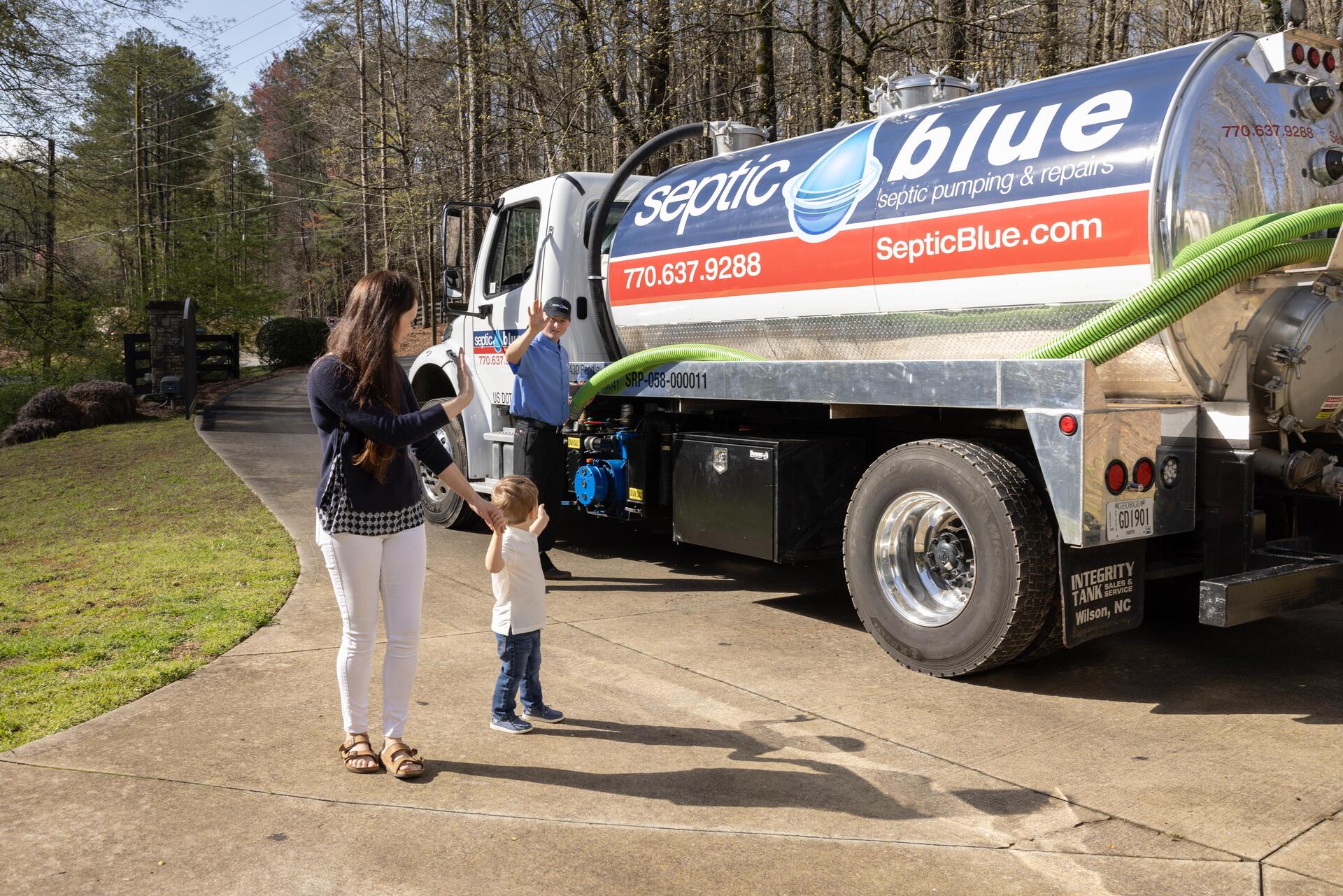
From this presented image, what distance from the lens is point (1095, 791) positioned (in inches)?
159

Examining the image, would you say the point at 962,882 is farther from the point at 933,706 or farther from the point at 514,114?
the point at 514,114

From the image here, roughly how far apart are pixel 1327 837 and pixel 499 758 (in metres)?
2.85

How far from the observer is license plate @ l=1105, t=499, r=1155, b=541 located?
4762 millimetres

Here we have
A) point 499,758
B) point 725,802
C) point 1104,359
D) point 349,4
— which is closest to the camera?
point 725,802

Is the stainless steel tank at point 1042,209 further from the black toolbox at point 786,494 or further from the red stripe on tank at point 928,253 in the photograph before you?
the black toolbox at point 786,494

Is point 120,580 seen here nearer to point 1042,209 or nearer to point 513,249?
point 513,249

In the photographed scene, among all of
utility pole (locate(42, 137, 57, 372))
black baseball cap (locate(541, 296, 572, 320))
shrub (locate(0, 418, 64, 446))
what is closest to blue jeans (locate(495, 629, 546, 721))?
black baseball cap (locate(541, 296, 572, 320))

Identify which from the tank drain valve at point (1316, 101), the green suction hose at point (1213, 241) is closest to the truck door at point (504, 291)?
the green suction hose at point (1213, 241)

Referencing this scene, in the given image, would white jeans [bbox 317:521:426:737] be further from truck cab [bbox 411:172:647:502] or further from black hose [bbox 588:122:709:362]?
black hose [bbox 588:122:709:362]

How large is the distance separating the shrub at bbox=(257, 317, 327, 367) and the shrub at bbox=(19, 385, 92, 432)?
1439 cm

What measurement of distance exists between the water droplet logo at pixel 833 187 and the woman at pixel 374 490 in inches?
117

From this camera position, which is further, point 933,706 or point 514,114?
point 514,114

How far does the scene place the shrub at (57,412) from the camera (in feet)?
61.5

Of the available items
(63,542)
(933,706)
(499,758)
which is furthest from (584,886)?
(63,542)
